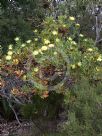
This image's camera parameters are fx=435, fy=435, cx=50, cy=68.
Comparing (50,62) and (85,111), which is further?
(50,62)

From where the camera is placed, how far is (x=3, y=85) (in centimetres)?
619

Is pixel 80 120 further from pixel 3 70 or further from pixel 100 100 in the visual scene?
pixel 3 70

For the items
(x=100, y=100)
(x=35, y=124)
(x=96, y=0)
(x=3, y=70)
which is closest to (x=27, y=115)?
(x=35, y=124)

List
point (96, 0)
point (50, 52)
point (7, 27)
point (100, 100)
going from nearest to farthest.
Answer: point (100, 100), point (50, 52), point (7, 27), point (96, 0)

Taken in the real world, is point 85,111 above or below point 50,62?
below

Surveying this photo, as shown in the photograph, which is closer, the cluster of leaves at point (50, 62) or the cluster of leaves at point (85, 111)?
the cluster of leaves at point (85, 111)

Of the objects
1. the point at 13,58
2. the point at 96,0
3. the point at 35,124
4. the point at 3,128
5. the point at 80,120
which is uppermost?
the point at 96,0

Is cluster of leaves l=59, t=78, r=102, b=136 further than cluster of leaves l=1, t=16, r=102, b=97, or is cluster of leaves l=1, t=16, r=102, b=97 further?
cluster of leaves l=1, t=16, r=102, b=97

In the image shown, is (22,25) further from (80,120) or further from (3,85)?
(80,120)

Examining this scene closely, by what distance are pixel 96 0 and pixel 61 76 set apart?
2801mm

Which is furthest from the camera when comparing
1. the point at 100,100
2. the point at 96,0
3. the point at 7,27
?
the point at 96,0

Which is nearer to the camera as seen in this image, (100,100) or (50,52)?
(100,100)

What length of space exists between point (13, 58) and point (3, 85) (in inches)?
16.2

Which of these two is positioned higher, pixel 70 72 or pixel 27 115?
pixel 70 72
